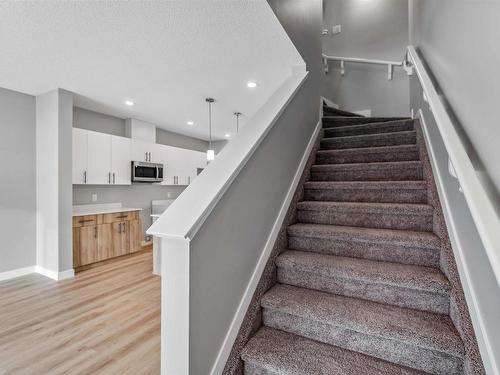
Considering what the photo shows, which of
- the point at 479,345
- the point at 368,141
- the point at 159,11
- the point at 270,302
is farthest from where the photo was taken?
the point at 368,141

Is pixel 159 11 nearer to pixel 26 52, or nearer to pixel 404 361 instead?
pixel 26 52

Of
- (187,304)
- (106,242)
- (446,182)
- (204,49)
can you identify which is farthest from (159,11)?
(106,242)

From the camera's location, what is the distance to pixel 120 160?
15.1 feet

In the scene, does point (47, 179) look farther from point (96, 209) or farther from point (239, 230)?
point (239, 230)

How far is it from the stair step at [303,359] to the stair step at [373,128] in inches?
96.9

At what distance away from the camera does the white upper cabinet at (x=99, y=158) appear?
411 cm

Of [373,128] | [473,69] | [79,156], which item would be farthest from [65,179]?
[473,69]

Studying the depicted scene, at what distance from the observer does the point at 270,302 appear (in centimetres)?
152

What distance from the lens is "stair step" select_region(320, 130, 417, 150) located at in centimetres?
269

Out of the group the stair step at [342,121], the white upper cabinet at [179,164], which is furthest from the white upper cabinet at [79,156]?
the stair step at [342,121]

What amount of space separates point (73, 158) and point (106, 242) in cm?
140

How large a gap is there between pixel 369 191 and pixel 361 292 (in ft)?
3.16

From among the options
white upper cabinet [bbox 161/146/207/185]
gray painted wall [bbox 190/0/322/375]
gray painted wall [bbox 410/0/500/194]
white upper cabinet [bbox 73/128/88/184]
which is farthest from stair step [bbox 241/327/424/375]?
white upper cabinet [bbox 161/146/207/185]

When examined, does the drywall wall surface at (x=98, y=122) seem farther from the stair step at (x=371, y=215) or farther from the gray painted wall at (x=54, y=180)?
the stair step at (x=371, y=215)
